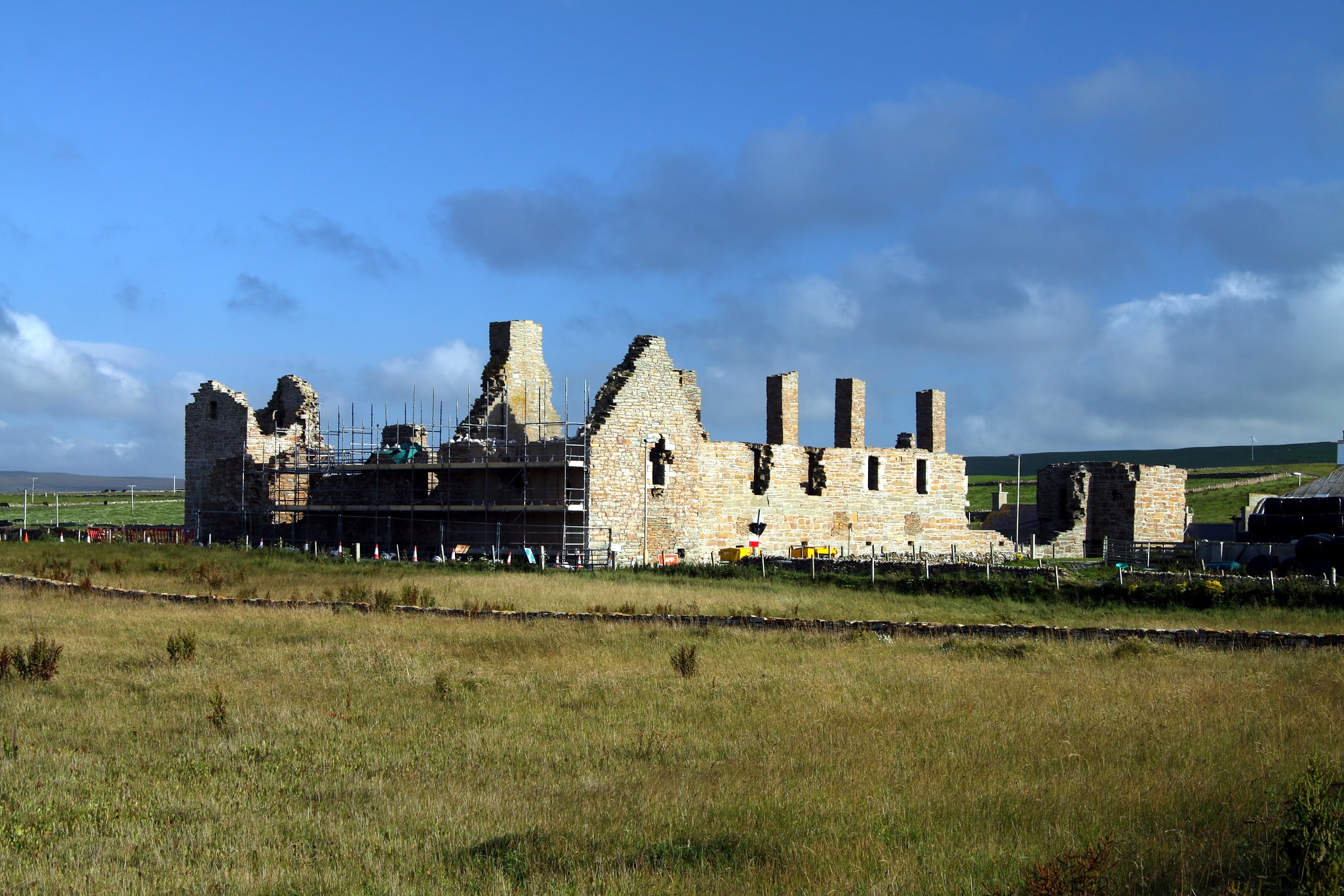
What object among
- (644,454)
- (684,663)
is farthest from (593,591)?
(684,663)

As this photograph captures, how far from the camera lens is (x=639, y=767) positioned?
905 cm

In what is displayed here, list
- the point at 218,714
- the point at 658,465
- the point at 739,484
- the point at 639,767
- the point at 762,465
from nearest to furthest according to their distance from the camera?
the point at 639,767, the point at 218,714, the point at 658,465, the point at 739,484, the point at 762,465

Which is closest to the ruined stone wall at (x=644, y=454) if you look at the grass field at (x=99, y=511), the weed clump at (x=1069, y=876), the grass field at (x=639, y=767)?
the grass field at (x=639, y=767)

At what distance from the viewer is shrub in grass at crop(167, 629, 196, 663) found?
13.6 metres

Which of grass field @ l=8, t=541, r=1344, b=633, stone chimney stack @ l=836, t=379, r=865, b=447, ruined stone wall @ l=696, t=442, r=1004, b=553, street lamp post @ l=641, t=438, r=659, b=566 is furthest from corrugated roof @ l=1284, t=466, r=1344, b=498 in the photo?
grass field @ l=8, t=541, r=1344, b=633

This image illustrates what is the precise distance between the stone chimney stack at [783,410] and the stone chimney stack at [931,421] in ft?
17.8

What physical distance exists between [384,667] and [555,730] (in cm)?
398

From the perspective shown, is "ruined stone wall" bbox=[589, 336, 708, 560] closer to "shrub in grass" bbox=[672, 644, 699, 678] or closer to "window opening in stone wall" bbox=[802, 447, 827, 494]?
"window opening in stone wall" bbox=[802, 447, 827, 494]

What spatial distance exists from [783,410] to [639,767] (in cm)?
2667

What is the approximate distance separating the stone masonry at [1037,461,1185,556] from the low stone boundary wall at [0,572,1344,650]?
23.0 metres

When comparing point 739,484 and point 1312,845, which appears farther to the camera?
point 739,484

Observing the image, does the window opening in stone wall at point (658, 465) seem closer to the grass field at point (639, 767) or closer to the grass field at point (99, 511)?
the grass field at point (639, 767)

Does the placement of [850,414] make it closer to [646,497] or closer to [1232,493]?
[646,497]

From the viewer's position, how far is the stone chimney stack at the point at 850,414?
3672cm
